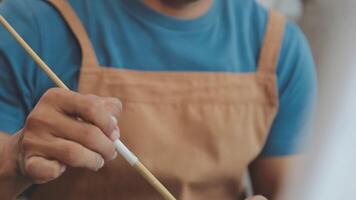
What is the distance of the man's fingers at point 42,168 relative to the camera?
1.22 feet

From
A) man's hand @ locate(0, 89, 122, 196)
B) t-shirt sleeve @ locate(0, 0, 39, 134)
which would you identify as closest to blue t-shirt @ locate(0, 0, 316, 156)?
t-shirt sleeve @ locate(0, 0, 39, 134)

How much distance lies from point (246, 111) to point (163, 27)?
0.38 feet

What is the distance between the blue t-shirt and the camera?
49cm

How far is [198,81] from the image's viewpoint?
0.54 metres

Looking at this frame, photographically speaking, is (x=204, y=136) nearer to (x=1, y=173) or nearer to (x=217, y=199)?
(x=217, y=199)

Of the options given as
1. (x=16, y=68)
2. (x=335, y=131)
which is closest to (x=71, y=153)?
(x=16, y=68)

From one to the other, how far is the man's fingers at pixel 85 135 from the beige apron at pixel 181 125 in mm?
122

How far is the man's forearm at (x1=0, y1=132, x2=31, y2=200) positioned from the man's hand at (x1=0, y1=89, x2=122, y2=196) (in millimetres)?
38

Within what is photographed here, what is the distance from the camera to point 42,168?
372 millimetres

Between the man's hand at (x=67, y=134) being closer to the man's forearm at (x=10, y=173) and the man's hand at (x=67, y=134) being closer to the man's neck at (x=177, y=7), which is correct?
the man's forearm at (x=10, y=173)

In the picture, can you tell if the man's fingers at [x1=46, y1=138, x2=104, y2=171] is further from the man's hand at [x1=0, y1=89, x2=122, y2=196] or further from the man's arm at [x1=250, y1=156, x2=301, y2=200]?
the man's arm at [x1=250, y1=156, x2=301, y2=200]

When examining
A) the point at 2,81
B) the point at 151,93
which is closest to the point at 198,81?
the point at 151,93

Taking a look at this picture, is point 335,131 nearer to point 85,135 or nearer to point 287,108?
point 85,135

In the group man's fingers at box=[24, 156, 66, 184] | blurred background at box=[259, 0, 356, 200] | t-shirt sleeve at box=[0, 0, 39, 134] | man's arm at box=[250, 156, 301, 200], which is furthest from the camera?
man's arm at box=[250, 156, 301, 200]
